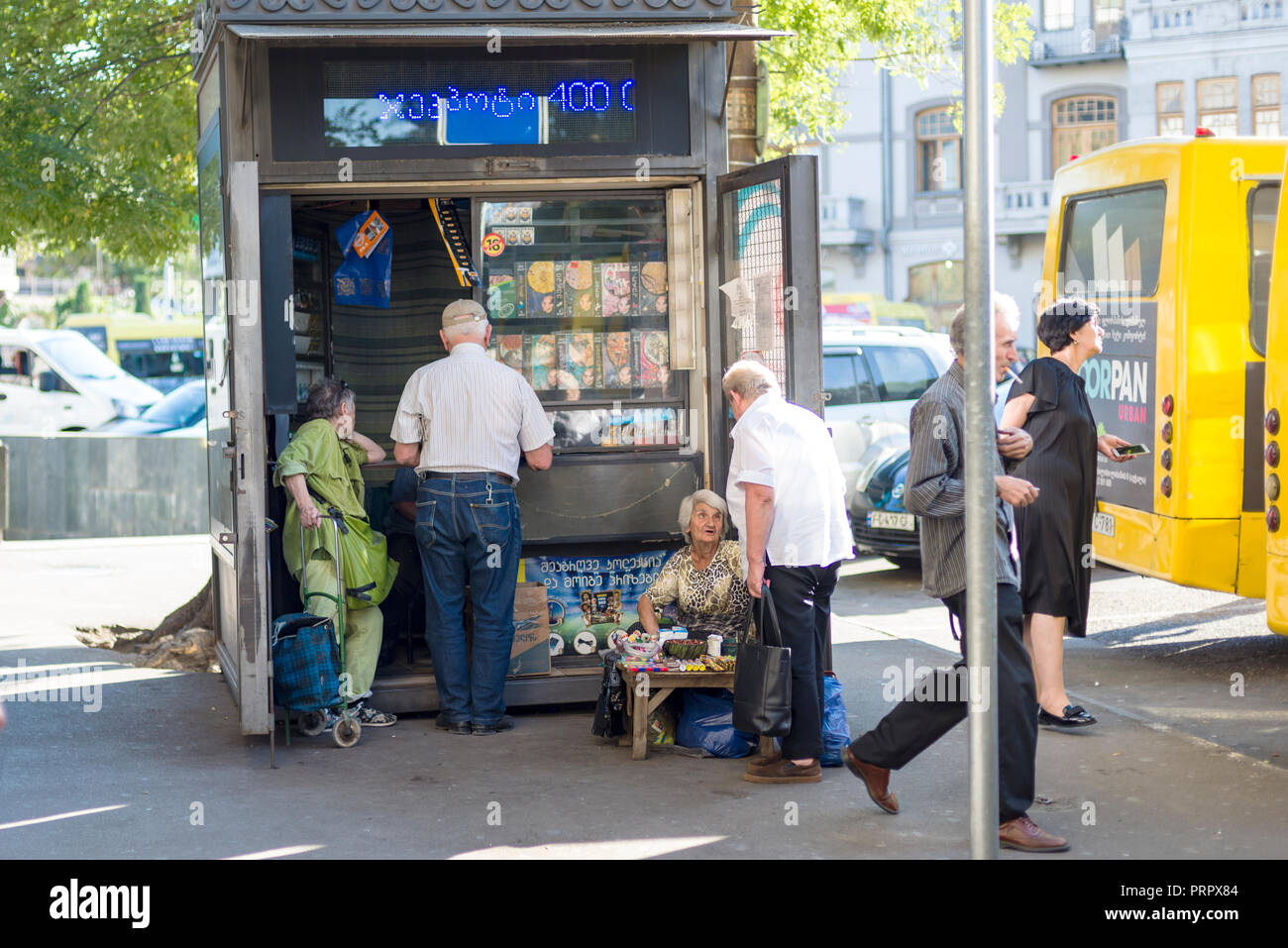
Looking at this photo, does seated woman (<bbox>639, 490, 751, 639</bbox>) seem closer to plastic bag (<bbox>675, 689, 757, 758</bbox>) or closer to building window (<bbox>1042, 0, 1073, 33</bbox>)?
plastic bag (<bbox>675, 689, 757, 758</bbox>)

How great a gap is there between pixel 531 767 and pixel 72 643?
455 cm

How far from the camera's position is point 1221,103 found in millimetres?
34688

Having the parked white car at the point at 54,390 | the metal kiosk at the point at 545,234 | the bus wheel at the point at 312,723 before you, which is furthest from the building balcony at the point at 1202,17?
the bus wheel at the point at 312,723

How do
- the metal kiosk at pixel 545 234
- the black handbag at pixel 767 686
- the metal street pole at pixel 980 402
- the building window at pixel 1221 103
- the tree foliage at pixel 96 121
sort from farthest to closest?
the building window at pixel 1221 103 < the tree foliage at pixel 96 121 < the metal kiosk at pixel 545 234 < the black handbag at pixel 767 686 < the metal street pole at pixel 980 402

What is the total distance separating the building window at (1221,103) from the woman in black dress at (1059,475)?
1188 inches

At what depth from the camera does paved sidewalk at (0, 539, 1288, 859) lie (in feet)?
17.7

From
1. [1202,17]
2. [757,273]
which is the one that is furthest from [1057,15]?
[757,273]

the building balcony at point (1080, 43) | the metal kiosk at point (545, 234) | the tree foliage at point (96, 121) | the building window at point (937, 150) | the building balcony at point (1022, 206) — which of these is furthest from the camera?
the building window at point (937, 150)

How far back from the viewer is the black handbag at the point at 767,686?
600cm

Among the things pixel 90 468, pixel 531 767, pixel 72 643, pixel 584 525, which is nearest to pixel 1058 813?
pixel 531 767

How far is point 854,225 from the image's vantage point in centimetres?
3991

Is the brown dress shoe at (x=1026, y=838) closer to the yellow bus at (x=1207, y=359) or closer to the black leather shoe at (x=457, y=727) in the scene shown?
the black leather shoe at (x=457, y=727)

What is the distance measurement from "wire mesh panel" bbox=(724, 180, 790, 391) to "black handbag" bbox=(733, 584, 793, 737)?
4.14 ft

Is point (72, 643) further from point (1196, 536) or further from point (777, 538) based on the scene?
point (1196, 536)
